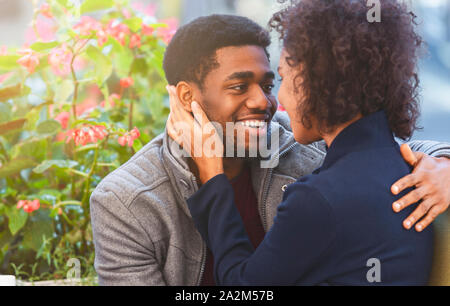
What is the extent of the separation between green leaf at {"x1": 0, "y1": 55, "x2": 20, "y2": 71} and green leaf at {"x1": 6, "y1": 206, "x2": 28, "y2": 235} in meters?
0.57

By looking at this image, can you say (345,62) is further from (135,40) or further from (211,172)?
(135,40)

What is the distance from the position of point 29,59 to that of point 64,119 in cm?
32

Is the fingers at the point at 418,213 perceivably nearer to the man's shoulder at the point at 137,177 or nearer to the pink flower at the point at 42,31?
the man's shoulder at the point at 137,177

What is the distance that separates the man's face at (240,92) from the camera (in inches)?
60.8

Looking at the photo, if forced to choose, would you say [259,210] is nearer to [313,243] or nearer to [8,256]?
[313,243]

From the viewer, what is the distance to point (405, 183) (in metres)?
1.17

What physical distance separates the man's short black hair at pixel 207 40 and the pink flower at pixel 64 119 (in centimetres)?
66

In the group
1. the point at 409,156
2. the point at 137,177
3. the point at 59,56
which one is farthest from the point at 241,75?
the point at 59,56

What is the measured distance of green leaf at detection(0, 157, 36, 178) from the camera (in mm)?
2008

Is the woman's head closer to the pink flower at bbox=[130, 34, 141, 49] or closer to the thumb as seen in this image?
the thumb

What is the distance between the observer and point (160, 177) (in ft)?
4.94

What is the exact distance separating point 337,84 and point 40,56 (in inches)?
48.6

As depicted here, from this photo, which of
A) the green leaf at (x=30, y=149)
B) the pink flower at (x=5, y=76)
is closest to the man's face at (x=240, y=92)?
the green leaf at (x=30, y=149)

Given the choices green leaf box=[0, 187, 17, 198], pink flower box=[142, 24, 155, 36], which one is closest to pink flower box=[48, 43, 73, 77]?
pink flower box=[142, 24, 155, 36]
